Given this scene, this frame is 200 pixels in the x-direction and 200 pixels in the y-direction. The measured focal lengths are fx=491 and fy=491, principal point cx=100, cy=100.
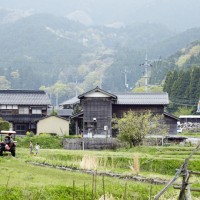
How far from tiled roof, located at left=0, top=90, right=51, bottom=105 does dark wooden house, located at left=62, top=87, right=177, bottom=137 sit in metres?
6.68

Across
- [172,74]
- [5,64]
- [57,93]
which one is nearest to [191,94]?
[172,74]

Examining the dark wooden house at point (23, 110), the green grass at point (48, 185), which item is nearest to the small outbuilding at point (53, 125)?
the dark wooden house at point (23, 110)

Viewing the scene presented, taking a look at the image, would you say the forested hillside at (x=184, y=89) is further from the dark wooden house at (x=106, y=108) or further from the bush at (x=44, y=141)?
the bush at (x=44, y=141)

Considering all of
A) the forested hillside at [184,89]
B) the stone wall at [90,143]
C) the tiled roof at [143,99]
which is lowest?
the stone wall at [90,143]

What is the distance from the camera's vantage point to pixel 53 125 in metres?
48.0

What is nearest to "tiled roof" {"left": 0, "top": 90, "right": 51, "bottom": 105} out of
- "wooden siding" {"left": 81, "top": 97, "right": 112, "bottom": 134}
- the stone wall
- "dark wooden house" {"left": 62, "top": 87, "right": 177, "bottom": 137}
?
"dark wooden house" {"left": 62, "top": 87, "right": 177, "bottom": 137}

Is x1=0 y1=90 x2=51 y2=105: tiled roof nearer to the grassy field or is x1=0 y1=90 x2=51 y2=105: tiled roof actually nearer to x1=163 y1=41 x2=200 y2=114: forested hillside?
the grassy field

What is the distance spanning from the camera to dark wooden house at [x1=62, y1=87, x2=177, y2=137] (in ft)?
151

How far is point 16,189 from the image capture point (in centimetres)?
1362

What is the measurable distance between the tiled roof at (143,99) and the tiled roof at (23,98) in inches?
353

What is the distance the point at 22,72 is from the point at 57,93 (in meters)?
22.1

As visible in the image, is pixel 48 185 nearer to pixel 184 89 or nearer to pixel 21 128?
pixel 21 128

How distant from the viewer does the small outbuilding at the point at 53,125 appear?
157ft

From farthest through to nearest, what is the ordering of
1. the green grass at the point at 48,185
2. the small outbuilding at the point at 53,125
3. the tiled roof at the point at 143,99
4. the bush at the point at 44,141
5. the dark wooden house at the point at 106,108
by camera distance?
the small outbuilding at the point at 53,125
the tiled roof at the point at 143,99
the dark wooden house at the point at 106,108
the bush at the point at 44,141
the green grass at the point at 48,185
